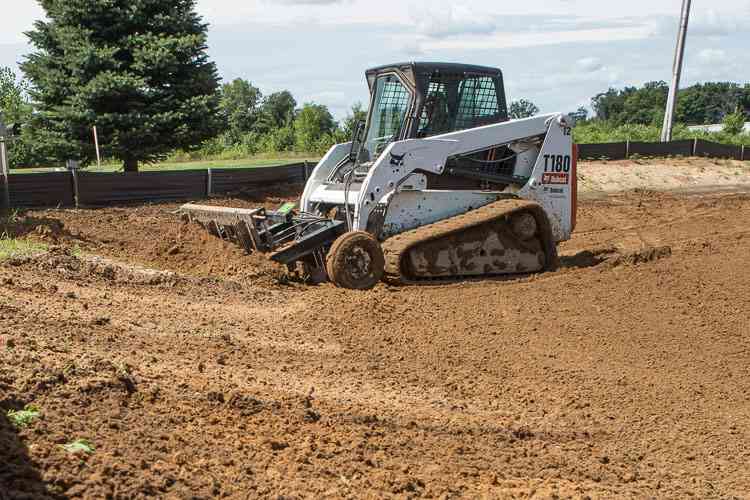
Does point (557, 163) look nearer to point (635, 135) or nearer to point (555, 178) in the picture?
point (555, 178)

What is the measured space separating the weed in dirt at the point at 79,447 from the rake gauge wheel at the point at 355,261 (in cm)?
567

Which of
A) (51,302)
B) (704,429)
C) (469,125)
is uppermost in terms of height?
(469,125)

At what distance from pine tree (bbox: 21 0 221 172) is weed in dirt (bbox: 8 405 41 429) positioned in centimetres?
1647

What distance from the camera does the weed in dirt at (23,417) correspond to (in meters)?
4.63

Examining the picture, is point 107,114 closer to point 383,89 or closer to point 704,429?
point 383,89

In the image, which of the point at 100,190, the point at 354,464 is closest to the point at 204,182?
the point at 100,190

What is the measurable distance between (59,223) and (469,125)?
6.73 m

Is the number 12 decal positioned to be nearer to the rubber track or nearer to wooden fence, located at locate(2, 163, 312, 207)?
the rubber track

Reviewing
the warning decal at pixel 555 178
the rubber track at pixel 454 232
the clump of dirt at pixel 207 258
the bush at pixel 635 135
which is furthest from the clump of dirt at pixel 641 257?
the bush at pixel 635 135

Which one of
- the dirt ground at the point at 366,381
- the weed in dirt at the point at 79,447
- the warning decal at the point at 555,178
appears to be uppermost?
the warning decal at the point at 555,178

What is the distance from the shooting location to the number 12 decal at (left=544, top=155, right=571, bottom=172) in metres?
12.1

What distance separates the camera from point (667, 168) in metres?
26.5

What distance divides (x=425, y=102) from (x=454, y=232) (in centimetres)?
181

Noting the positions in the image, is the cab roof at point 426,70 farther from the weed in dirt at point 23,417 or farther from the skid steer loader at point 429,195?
the weed in dirt at point 23,417
